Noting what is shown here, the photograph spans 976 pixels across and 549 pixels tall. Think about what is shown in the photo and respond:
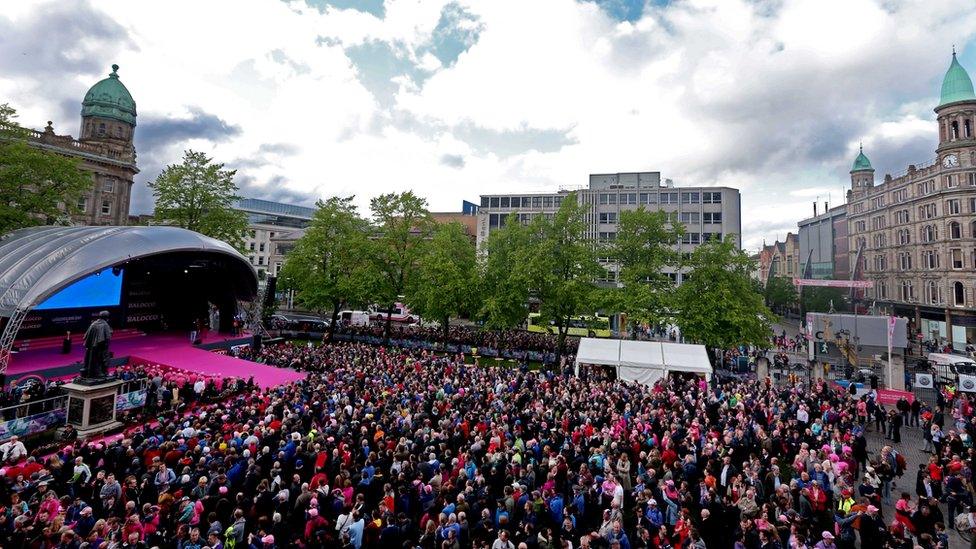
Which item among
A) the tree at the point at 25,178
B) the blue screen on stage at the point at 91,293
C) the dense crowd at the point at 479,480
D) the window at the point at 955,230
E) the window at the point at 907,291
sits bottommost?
the dense crowd at the point at 479,480

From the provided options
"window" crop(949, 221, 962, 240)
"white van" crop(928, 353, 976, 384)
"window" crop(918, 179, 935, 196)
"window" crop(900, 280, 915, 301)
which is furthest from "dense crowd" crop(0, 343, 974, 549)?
"window" crop(900, 280, 915, 301)

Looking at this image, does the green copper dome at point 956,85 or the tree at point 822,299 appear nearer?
the green copper dome at point 956,85

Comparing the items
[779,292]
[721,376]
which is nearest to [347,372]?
[721,376]

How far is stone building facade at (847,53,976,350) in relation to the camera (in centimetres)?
4666

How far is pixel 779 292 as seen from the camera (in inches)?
2859

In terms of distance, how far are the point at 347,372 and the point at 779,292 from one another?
247 feet

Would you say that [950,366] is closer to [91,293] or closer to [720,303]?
[720,303]

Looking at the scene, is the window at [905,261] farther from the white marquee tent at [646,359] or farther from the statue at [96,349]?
the statue at [96,349]

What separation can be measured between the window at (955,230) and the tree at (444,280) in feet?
173

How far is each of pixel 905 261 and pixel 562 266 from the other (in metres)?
53.3

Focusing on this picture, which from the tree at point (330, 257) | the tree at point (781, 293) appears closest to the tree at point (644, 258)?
the tree at point (330, 257)

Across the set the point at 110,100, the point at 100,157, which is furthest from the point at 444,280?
the point at 110,100

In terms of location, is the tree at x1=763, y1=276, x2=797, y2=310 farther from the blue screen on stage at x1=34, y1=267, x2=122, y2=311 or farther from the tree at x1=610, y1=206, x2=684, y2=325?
the blue screen on stage at x1=34, y1=267, x2=122, y2=311

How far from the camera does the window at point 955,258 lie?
47.3m
